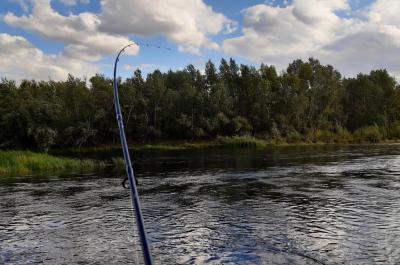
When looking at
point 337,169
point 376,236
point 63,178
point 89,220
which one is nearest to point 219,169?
point 337,169

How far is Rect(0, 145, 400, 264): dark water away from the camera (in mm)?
15641

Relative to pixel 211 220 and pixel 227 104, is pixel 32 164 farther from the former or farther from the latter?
pixel 227 104

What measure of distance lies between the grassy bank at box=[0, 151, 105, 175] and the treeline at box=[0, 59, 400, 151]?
119 ft

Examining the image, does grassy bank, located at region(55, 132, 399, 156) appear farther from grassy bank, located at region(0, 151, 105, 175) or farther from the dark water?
the dark water

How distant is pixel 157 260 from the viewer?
1504 cm

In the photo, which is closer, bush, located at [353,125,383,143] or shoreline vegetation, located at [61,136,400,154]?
shoreline vegetation, located at [61,136,400,154]

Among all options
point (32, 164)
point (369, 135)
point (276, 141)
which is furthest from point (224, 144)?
point (32, 164)

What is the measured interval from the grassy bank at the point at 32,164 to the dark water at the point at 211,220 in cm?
816

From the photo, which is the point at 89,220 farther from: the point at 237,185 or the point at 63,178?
the point at 63,178

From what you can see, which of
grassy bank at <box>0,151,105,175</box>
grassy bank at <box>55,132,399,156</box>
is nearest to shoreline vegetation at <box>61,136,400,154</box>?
grassy bank at <box>55,132,399,156</box>

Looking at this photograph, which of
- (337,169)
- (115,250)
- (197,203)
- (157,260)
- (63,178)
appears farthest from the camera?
(337,169)

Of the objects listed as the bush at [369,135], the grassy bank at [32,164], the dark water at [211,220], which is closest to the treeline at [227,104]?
the bush at [369,135]

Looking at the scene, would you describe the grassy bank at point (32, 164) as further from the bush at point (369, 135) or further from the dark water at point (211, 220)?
the bush at point (369, 135)

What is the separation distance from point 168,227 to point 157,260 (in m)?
4.84
